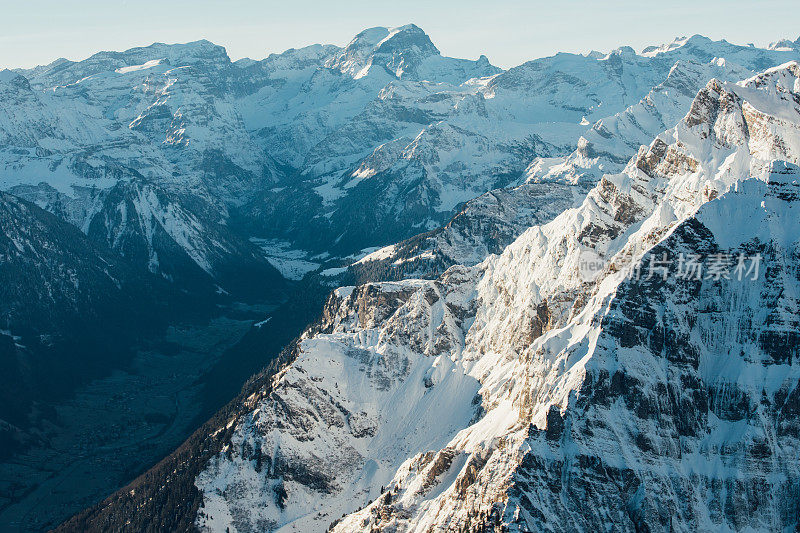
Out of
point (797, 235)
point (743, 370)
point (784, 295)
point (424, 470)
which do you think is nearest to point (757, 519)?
point (743, 370)

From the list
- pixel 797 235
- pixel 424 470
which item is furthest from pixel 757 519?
pixel 424 470

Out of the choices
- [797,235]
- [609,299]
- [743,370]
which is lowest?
[743,370]

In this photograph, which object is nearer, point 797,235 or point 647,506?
point 647,506

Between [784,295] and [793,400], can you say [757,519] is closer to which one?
[793,400]

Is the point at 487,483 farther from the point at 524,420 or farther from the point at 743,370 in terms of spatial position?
the point at 743,370

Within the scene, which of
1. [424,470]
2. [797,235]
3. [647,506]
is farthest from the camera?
[424,470]

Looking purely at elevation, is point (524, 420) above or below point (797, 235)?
below

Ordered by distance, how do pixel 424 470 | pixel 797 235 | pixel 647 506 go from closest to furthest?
pixel 647 506, pixel 797 235, pixel 424 470

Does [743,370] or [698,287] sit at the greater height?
[698,287]

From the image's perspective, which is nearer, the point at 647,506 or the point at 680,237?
the point at 647,506
